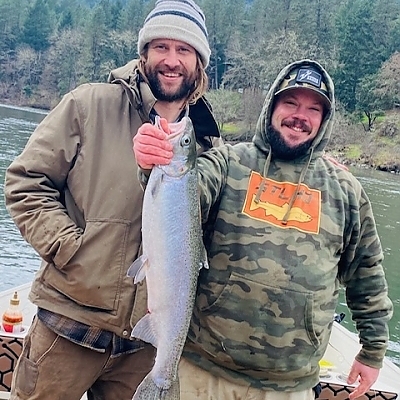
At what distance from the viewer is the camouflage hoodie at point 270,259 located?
3244 mm

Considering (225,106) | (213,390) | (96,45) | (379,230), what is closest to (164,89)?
(213,390)

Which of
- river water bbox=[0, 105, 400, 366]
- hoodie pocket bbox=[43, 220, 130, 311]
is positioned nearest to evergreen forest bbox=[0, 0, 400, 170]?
river water bbox=[0, 105, 400, 366]

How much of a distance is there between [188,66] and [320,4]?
73903mm

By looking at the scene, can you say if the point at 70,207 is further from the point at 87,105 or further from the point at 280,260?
the point at 280,260

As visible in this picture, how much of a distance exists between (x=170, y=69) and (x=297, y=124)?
74 centimetres

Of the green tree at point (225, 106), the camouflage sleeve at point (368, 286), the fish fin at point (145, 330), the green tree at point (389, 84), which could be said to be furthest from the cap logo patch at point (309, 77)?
the green tree at point (389, 84)

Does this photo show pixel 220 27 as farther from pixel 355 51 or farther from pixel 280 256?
pixel 280 256

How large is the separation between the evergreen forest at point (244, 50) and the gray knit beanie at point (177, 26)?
168 ft

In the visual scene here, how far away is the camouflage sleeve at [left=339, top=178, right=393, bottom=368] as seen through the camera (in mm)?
3574

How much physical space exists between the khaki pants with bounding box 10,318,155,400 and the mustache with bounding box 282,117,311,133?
1.39 metres

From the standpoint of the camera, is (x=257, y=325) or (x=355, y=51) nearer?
(x=257, y=325)

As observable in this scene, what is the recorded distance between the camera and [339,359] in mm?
6348

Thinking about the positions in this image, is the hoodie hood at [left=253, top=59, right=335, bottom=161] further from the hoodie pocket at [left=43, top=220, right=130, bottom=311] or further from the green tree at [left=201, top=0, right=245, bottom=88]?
the green tree at [left=201, top=0, right=245, bottom=88]

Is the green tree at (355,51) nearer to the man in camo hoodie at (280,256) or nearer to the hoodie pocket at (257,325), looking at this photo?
the man in camo hoodie at (280,256)
